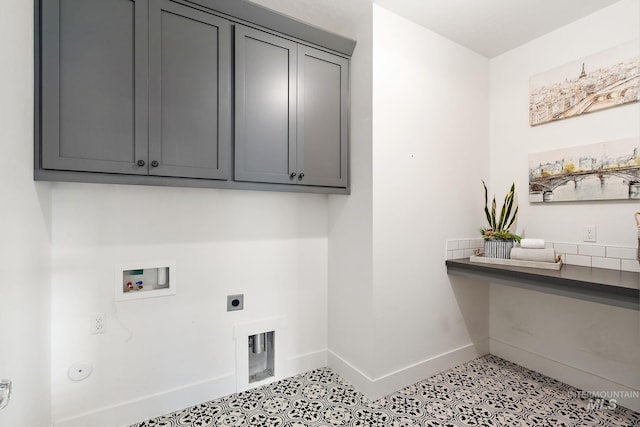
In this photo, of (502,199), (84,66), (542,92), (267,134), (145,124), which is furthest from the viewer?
(502,199)

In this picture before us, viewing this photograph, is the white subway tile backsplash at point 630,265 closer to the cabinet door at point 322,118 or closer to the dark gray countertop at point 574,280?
the dark gray countertop at point 574,280

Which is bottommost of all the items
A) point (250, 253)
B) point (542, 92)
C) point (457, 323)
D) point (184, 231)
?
point (457, 323)

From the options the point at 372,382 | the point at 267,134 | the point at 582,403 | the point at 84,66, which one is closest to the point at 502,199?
the point at 582,403

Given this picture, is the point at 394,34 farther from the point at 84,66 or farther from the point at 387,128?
the point at 84,66

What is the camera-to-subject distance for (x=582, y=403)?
6.12ft

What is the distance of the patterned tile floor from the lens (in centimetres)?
170

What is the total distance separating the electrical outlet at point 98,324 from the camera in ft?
5.26

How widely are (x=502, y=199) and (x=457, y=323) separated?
3.43ft

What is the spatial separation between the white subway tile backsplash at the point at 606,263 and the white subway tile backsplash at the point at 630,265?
0.02 metres

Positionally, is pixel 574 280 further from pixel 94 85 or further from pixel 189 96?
pixel 94 85

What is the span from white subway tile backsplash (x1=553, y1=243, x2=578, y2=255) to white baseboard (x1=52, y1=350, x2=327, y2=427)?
7.76 feet

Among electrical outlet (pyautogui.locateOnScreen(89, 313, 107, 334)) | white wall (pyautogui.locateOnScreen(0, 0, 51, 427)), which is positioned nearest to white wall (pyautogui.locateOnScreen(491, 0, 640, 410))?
electrical outlet (pyautogui.locateOnScreen(89, 313, 107, 334))

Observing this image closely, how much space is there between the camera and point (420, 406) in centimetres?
185

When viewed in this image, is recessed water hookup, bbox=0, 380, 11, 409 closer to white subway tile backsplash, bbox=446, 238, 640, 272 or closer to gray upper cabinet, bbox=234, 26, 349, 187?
gray upper cabinet, bbox=234, 26, 349, 187
